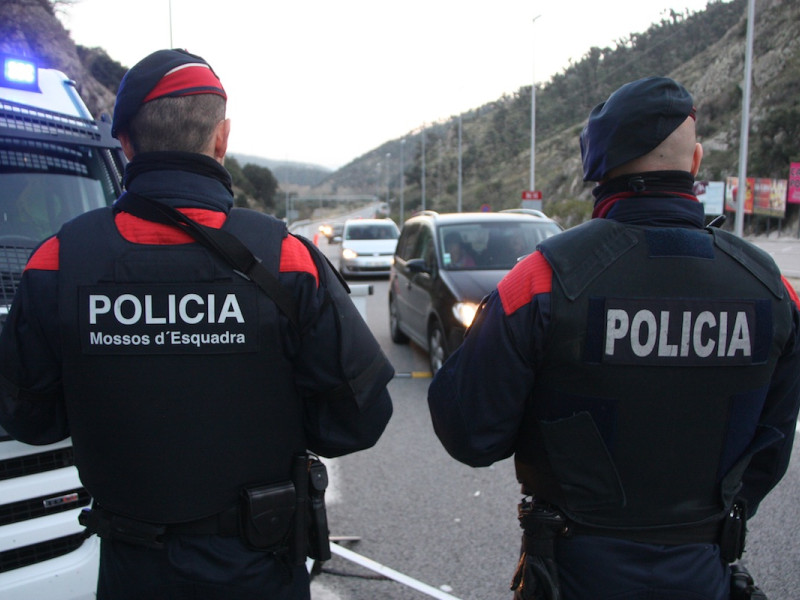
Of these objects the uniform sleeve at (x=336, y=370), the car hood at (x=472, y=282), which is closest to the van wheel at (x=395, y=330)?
the car hood at (x=472, y=282)

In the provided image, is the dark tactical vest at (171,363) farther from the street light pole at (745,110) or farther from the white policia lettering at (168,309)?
the street light pole at (745,110)

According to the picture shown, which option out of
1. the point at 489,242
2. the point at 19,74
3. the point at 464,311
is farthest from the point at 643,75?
the point at 19,74

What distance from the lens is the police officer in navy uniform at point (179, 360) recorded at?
174 cm

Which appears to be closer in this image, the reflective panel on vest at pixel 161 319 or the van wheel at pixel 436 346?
the reflective panel on vest at pixel 161 319

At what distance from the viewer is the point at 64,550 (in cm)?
250

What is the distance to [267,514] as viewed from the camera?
5.79 ft

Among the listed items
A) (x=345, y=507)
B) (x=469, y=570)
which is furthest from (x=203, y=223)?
(x=345, y=507)

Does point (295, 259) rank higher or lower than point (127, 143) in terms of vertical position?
lower

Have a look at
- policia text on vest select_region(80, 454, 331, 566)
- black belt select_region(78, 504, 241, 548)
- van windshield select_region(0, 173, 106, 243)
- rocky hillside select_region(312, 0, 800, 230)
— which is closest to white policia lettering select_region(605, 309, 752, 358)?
policia text on vest select_region(80, 454, 331, 566)

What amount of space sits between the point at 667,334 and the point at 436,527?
104 inches

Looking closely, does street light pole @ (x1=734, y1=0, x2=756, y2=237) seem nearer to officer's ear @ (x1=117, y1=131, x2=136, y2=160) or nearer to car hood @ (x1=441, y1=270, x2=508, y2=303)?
car hood @ (x1=441, y1=270, x2=508, y2=303)

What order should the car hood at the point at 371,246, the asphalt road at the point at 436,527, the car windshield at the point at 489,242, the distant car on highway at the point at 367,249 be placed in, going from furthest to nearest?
the car hood at the point at 371,246, the distant car on highway at the point at 367,249, the car windshield at the point at 489,242, the asphalt road at the point at 436,527

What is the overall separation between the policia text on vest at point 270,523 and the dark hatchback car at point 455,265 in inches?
183

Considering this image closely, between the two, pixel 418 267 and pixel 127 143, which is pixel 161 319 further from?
pixel 418 267
